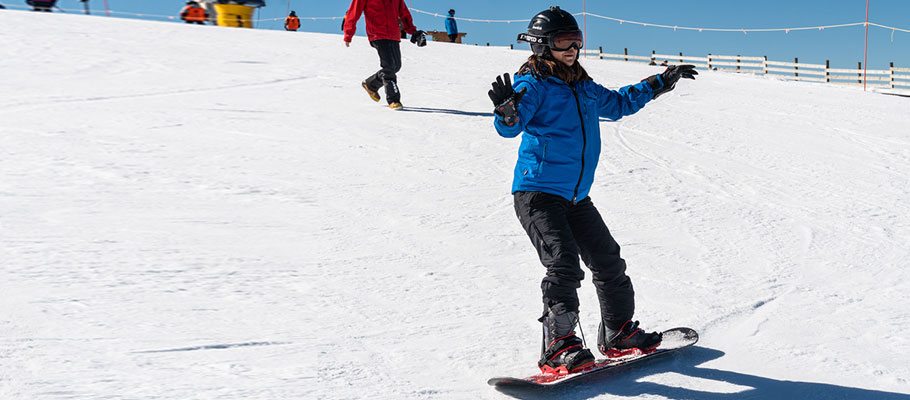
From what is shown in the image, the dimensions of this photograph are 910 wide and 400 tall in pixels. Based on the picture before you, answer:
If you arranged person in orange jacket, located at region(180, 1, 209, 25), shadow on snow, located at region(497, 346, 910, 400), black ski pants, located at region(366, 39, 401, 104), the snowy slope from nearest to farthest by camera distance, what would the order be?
shadow on snow, located at region(497, 346, 910, 400) → the snowy slope → black ski pants, located at region(366, 39, 401, 104) → person in orange jacket, located at region(180, 1, 209, 25)

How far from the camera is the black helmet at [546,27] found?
2.99 meters

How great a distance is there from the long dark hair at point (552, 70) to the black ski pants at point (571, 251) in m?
0.45

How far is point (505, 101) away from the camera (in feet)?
9.29

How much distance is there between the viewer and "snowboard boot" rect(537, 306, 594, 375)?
9.29 feet

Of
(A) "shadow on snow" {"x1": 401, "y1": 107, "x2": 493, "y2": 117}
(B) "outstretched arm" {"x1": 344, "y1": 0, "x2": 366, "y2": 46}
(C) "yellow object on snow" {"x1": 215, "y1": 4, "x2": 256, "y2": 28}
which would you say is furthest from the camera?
(C) "yellow object on snow" {"x1": 215, "y1": 4, "x2": 256, "y2": 28}

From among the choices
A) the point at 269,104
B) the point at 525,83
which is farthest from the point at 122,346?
the point at 269,104

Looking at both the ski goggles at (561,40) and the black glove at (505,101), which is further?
the ski goggles at (561,40)

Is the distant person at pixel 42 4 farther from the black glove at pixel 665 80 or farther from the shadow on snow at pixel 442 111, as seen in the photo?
the black glove at pixel 665 80

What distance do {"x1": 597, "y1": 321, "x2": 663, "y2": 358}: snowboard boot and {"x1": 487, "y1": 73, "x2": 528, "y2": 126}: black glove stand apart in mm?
949

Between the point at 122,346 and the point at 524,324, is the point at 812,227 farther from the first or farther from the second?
the point at 122,346

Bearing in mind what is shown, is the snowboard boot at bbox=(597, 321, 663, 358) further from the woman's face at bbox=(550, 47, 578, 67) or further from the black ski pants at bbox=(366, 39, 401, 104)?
the black ski pants at bbox=(366, 39, 401, 104)

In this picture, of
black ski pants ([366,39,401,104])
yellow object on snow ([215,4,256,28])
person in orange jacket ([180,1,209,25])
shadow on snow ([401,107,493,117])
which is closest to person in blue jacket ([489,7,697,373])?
black ski pants ([366,39,401,104])

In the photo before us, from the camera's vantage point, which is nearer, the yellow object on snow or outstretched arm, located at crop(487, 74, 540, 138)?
outstretched arm, located at crop(487, 74, 540, 138)

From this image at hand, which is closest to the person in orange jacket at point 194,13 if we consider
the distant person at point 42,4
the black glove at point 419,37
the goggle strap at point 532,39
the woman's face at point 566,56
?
the distant person at point 42,4
